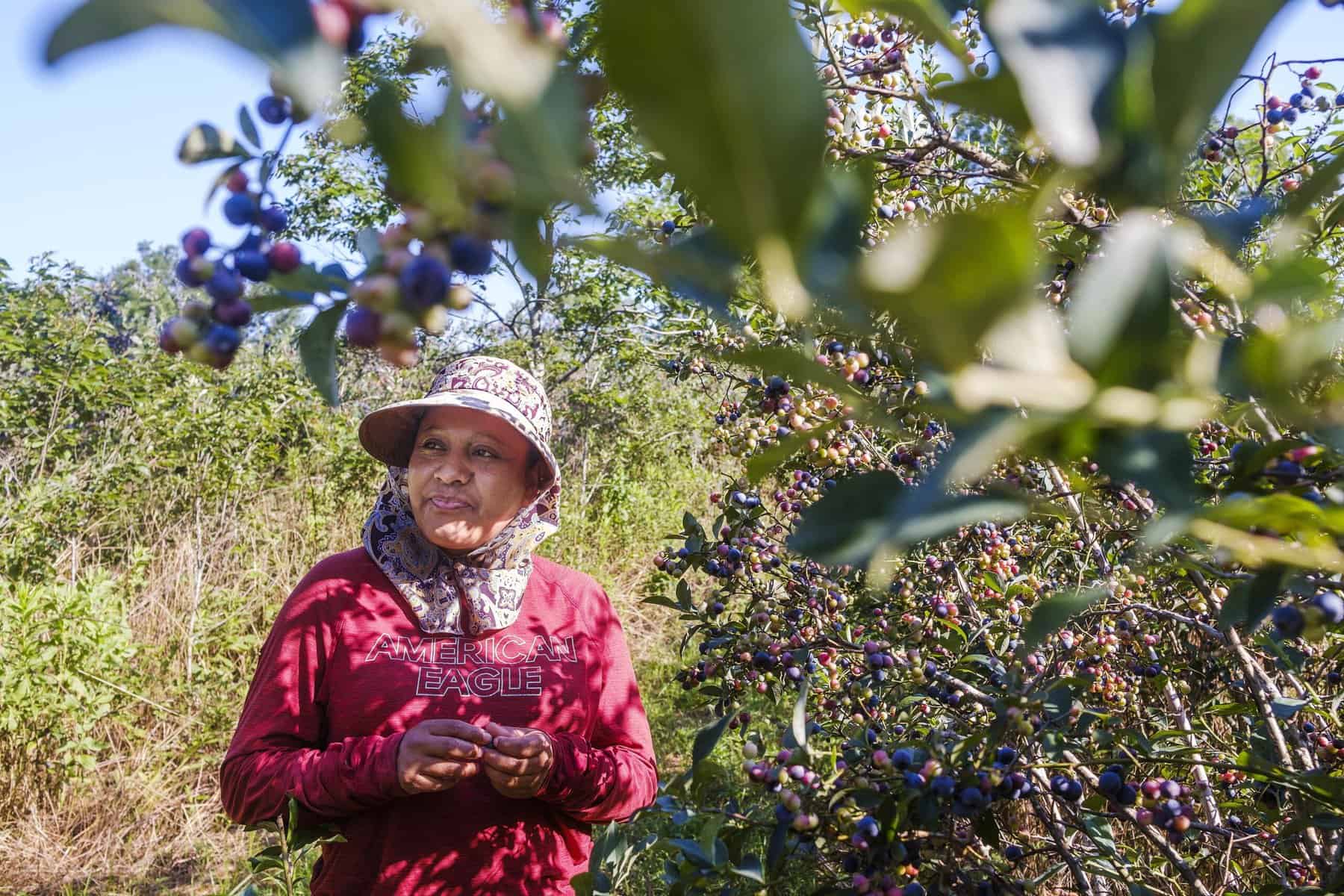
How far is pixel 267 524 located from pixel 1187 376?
6.07 m

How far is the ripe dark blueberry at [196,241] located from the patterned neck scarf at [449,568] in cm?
150

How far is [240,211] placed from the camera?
443 mm

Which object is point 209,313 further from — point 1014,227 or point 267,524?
point 267,524

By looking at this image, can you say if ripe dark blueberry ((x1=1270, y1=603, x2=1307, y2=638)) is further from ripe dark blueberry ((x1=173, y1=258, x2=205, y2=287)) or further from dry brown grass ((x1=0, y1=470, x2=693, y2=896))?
dry brown grass ((x1=0, y1=470, x2=693, y2=896))

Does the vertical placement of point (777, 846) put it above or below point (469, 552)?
below

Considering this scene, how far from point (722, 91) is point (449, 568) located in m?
1.84

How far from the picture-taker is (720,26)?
22 centimetres

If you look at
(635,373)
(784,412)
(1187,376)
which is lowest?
(1187,376)

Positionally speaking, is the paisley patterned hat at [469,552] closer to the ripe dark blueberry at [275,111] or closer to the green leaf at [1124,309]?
the ripe dark blueberry at [275,111]

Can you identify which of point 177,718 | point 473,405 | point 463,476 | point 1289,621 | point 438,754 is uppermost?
point 473,405

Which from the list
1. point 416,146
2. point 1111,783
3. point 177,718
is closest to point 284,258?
point 416,146

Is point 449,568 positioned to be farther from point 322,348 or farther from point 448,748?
point 322,348

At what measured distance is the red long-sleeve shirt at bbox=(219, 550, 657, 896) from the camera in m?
1.69

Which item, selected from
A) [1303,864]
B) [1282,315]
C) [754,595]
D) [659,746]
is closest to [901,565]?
[754,595]
